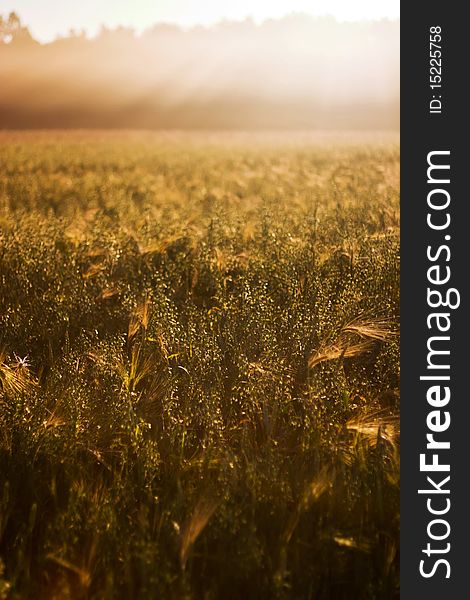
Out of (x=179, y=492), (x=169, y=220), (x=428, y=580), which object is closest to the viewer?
(x=428, y=580)

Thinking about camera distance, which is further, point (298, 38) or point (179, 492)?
point (298, 38)

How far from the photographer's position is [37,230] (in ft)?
14.8

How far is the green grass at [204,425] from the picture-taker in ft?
5.78

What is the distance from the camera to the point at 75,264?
151 inches

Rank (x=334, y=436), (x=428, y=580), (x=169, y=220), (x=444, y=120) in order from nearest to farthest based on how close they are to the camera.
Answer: (x=428, y=580) < (x=334, y=436) < (x=444, y=120) < (x=169, y=220)

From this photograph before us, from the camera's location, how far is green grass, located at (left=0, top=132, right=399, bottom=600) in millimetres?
1763

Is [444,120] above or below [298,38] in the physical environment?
below

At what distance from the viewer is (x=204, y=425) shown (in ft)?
7.61

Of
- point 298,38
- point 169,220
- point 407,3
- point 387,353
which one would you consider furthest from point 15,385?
point 298,38

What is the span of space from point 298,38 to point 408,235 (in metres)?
93.3

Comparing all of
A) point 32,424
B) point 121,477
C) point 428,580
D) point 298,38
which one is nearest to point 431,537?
point 428,580

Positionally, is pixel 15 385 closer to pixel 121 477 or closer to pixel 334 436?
pixel 121 477

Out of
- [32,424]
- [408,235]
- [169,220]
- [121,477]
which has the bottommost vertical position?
[121,477]

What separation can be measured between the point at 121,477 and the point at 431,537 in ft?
3.49
